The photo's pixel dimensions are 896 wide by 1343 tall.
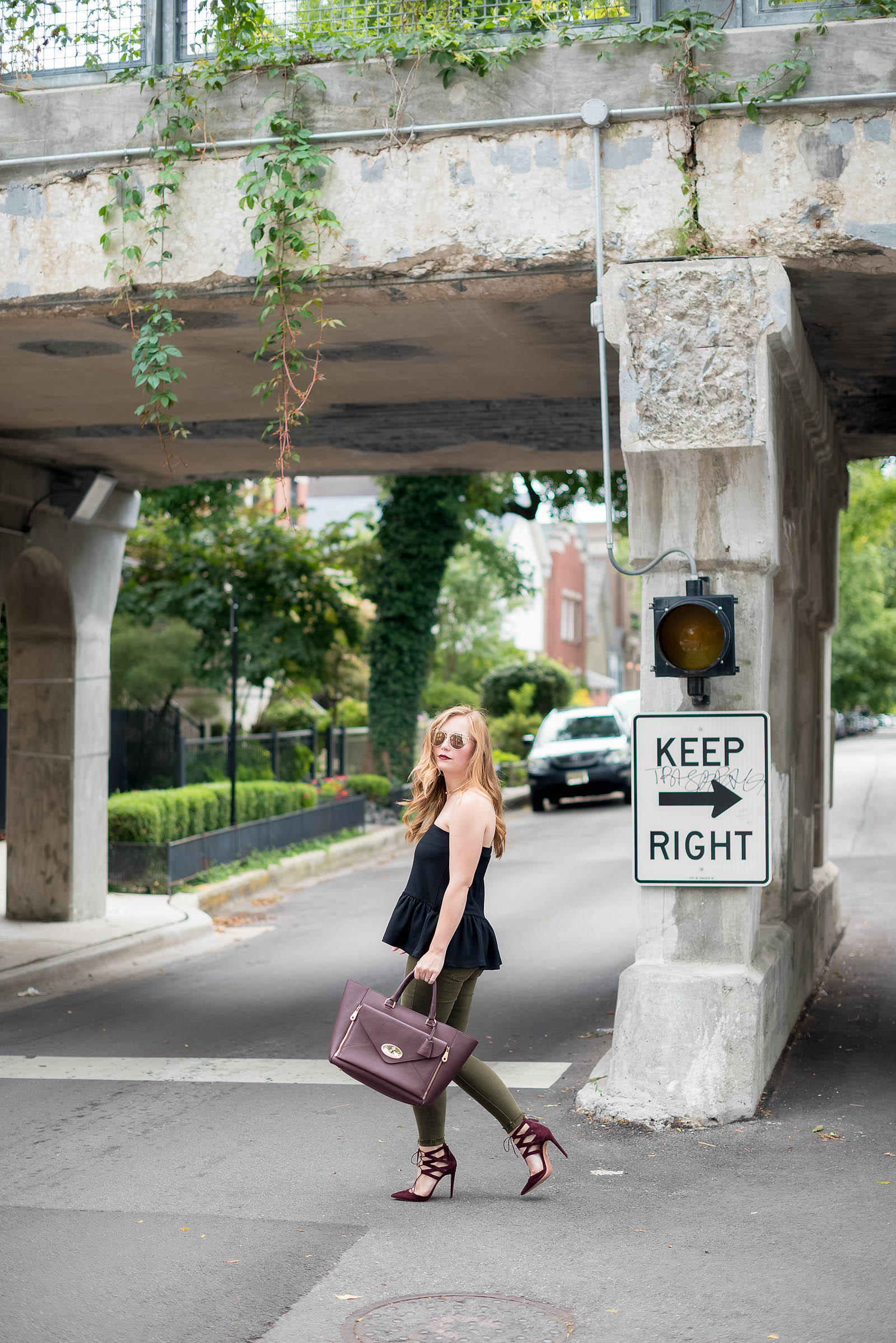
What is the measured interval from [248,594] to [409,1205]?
55.8ft

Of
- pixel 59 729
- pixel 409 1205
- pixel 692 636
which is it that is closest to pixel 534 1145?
pixel 409 1205

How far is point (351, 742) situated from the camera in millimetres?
24609

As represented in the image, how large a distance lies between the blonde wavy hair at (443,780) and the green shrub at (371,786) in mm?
16302

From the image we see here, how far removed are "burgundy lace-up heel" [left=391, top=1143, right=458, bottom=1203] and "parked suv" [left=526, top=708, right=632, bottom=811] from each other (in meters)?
20.4

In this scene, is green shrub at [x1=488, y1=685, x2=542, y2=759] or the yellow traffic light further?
green shrub at [x1=488, y1=685, x2=542, y2=759]

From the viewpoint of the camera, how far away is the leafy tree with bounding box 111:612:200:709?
76.4ft

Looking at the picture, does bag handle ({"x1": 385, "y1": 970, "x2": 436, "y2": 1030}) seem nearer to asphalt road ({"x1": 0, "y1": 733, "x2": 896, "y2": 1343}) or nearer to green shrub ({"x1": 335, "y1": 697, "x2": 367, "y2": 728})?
asphalt road ({"x1": 0, "y1": 733, "x2": 896, "y2": 1343})

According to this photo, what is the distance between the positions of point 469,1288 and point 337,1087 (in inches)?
116

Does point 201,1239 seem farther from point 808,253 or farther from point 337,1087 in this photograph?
point 808,253

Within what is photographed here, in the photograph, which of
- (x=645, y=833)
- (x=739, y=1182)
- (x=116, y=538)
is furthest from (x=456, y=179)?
(x=116, y=538)

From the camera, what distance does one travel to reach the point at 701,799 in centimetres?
662

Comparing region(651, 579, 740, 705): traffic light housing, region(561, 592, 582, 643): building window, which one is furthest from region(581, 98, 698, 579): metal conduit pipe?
region(561, 592, 582, 643): building window

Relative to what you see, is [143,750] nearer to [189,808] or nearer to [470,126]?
[189,808]

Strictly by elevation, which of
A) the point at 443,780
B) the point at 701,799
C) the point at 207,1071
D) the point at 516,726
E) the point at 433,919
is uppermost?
the point at 516,726
